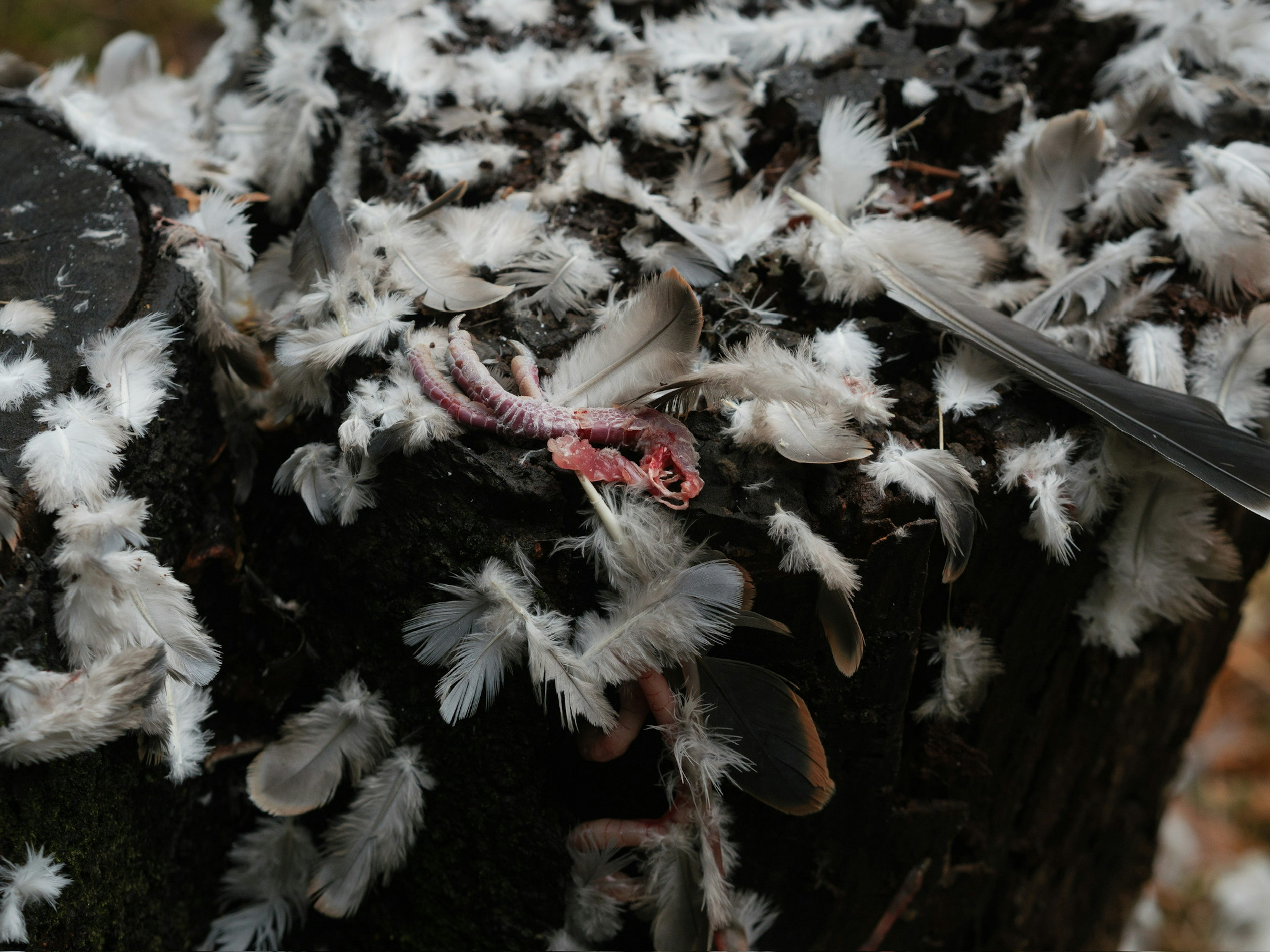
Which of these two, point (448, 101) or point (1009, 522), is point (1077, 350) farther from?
point (448, 101)

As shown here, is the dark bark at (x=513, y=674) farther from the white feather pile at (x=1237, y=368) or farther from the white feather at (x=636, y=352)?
the white feather pile at (x=1237, y=368)

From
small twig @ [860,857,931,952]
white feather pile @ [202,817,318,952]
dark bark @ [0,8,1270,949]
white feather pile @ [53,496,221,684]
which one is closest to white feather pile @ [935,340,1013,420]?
dark bark @ [0,8,1270,949]

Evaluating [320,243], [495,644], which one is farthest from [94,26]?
[495,644]

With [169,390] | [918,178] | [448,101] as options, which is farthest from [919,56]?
[169,390]

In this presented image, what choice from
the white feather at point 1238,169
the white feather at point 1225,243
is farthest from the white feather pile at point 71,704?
the white feather at point 1238,169

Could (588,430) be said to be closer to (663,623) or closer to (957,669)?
(663,623)

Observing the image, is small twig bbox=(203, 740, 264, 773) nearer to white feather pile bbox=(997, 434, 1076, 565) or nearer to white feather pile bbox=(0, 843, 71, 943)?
white feather pile bbox=(0, 843, 71, 943)
